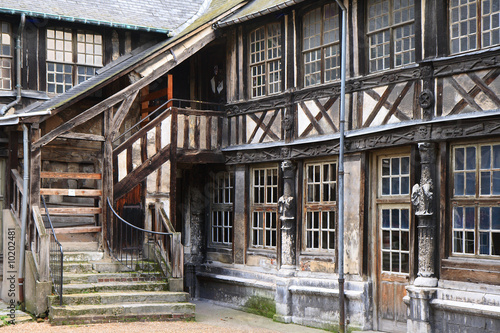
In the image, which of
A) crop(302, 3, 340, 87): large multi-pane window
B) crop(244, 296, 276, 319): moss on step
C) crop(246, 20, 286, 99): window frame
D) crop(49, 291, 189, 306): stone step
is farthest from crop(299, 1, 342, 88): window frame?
crop(49, 291, 189, 306): stone step

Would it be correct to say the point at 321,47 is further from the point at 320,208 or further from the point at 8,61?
the point at 8,61

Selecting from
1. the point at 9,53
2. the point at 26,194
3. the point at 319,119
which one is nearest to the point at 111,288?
the point at 26,194

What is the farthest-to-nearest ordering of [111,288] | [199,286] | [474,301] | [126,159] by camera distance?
1. [199,286]
2. [126,159]
3. [111,288]
4. [474,301]

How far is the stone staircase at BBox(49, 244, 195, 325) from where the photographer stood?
1236 centimetres

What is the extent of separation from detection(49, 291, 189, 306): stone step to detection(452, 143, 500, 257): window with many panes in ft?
17.5

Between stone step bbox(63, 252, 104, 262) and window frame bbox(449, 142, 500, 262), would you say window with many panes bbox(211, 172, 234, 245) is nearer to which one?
stone step bbox(63, 252, 104, 262)

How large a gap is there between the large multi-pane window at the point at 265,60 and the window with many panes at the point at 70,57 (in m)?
3.84

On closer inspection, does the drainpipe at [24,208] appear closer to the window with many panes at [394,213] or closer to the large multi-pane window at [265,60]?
the large multi-pane window at [265,60]

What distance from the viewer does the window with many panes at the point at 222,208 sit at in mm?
16297

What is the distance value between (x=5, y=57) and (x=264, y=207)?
6.61 m

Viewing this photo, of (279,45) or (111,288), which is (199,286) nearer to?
(111,288)

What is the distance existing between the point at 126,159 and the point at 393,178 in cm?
553

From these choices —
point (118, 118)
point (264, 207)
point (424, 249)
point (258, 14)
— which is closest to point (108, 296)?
point (118, 118)

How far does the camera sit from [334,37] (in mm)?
13469
